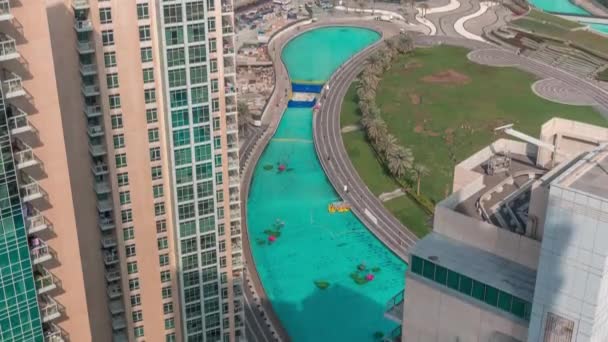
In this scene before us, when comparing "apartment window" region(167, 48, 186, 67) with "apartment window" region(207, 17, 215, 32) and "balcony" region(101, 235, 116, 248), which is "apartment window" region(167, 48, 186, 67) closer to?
"apartment window" region(207, 17, 215, 32)

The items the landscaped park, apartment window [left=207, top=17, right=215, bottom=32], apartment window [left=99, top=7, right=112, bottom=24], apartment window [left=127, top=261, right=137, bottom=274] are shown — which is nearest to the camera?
apartment window [left=99, top=7, right=112, bottom=24]

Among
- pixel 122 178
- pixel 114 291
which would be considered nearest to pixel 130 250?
pixel 114 291

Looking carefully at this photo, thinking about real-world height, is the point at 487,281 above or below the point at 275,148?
above

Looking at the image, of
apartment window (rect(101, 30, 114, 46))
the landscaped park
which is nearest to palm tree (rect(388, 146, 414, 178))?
the landscaped park

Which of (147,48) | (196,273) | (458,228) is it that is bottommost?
(196,273)

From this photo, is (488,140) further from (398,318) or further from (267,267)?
(398,318)

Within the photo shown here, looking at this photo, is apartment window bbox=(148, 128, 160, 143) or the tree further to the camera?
the tree

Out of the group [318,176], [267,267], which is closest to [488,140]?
[318,176]

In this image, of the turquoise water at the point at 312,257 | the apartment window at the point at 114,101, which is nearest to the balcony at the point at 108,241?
the apartment window at the point at 114,101
